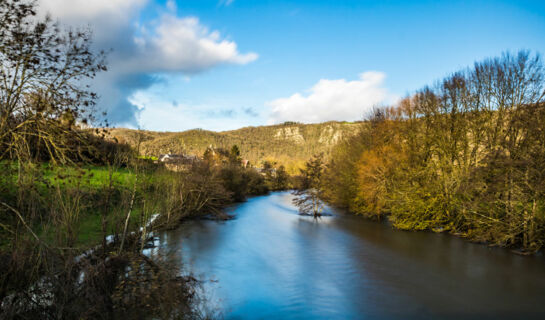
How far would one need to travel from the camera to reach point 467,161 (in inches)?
720

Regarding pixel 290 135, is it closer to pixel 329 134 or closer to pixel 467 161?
pixel 329 134

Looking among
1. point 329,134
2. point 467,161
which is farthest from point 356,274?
point 329,134

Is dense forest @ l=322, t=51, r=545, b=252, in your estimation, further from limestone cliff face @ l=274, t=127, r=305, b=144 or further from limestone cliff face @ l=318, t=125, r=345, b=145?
limestone cliff face @ l=274, t=127, r=305, b=144

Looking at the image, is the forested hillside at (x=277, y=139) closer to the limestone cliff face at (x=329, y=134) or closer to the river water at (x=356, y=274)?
the limestone cliff face at (x=329, y=134)

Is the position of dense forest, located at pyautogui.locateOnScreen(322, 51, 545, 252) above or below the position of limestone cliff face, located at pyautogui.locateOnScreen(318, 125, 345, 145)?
below

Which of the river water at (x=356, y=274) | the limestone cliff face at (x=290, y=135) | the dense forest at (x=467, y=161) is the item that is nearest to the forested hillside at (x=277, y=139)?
the limestone cliff face at (x=290, y=135)

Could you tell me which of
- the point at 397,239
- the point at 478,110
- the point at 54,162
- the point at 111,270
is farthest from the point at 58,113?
the point at 478,110

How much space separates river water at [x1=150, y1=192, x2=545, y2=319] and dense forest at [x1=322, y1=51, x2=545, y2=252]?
4.48 ft

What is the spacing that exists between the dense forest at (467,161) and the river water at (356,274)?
137 centimetres

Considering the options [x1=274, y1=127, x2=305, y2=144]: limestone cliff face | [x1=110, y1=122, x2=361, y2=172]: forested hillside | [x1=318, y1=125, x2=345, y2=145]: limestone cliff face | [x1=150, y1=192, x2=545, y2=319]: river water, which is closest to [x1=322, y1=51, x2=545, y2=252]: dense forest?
[x1=150, y1=192, x2=545, y2=319]: river water

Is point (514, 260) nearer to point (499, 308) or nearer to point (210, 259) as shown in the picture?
point (499, 308)

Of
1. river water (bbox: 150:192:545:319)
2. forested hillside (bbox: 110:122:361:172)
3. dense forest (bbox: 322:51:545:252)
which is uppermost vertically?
forested hillside (bbox: 110:122:361:172)

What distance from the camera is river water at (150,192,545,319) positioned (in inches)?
377

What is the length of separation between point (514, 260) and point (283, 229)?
41.7ft
